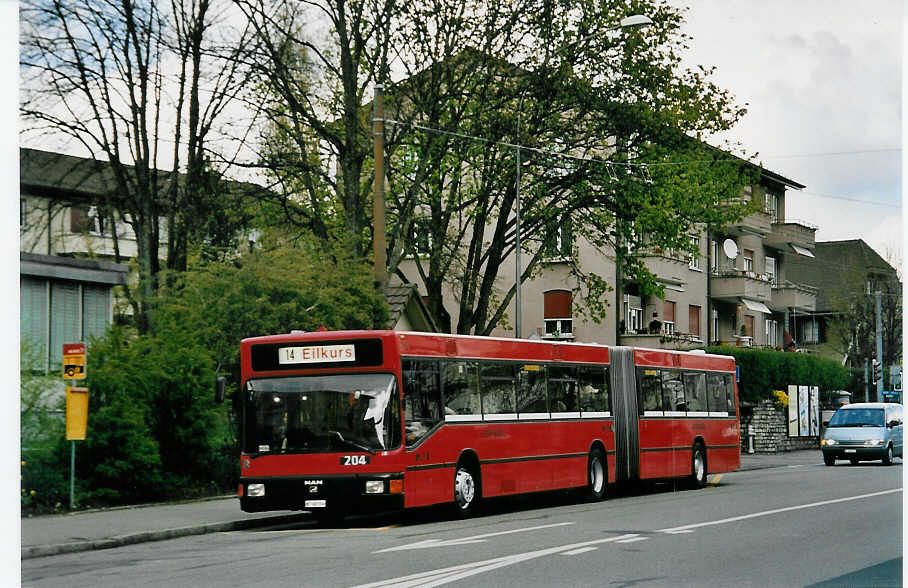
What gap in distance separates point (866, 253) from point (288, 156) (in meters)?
68.9

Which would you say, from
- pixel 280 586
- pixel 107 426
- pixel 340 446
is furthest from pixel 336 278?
pixel 280 586

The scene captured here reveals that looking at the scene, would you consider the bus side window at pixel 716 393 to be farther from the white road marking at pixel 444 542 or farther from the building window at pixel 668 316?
the building window at pixel 668 316

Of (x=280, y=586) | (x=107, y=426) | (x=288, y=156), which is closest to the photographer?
(x=280, y=586)

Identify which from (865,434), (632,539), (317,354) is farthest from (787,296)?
(632,539)

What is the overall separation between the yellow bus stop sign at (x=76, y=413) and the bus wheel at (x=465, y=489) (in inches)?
212

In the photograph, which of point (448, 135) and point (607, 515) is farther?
point (448, 135)

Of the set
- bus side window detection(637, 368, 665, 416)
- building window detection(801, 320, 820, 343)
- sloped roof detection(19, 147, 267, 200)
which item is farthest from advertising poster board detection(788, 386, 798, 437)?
building window detection(801, 320, 820, 343)

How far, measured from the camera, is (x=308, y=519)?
20.8 metres

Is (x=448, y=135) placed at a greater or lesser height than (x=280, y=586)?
greater

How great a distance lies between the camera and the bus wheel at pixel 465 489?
1966cm

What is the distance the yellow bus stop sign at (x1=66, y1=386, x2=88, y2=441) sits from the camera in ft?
65.0

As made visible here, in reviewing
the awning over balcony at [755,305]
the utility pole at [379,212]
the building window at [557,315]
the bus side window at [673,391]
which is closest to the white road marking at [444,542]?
the utility pole at [379,212]

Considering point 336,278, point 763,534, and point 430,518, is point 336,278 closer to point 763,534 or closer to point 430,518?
point 430,518

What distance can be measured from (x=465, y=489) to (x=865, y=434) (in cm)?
2218
